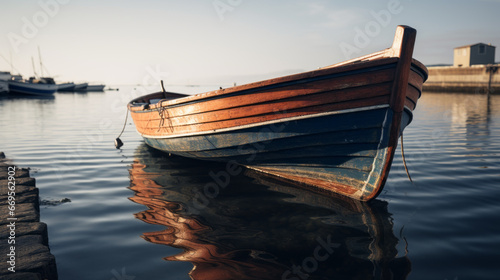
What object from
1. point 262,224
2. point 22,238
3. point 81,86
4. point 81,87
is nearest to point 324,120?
point 262,224

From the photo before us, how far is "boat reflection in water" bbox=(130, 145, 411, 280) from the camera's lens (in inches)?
142

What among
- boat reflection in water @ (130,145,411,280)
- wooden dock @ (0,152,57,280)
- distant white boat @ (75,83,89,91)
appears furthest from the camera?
distant white boat @ (75,83,89,91)

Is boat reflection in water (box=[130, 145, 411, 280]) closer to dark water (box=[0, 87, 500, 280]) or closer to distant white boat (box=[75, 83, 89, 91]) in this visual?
dark water (box=[0, 87, 500, 280])

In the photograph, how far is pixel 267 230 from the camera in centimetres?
462

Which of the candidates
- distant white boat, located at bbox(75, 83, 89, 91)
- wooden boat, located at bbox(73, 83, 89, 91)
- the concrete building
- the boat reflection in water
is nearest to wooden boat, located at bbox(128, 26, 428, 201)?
the boat reflection in water

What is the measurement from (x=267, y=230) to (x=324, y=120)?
7.06ft

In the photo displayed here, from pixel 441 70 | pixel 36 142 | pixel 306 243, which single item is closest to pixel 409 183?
pixel 306 243

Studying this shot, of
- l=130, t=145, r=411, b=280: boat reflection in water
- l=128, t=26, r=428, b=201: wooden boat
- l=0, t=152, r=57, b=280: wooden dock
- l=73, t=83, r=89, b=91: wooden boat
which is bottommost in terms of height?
l=130, t=145, r=411, b=280: boat reflection in water

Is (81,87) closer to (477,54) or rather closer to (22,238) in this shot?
(477,54)

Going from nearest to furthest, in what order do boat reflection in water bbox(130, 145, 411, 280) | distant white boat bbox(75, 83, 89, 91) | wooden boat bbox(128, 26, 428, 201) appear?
boat reflection in water bbox(130, 145, 411, 280), wooden boat bbox(128, 26, 428, 201), distant white boat bbox(75, 83, 89, 91)

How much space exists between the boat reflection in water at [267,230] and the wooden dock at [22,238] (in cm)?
126

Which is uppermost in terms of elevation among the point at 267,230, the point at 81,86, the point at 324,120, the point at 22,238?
the point at 81,86

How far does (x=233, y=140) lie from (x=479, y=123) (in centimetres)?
1427

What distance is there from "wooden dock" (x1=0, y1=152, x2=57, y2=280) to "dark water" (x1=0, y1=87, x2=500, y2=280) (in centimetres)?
35
